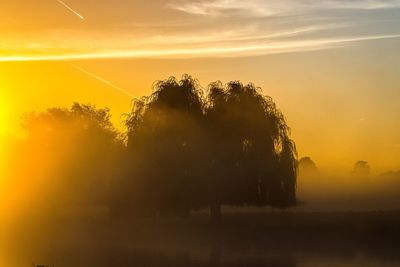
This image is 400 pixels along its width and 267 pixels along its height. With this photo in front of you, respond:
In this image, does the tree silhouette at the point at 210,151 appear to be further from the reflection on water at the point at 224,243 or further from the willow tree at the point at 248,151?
the reflection on water at the point at 224,243

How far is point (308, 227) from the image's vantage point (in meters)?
36.9

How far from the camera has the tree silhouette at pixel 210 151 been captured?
31.8 meters

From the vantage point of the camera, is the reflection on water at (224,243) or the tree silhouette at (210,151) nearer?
the reflection on water at (224,243)

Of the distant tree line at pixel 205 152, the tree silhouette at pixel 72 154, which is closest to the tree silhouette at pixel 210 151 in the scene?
the distant tree line at pixel 205 152

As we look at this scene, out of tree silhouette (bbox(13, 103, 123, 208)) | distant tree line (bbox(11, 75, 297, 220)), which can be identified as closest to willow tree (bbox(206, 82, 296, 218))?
distant tree line (bbox(11, 75, 297, 220))

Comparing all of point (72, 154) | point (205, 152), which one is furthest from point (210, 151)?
point (72, 154)

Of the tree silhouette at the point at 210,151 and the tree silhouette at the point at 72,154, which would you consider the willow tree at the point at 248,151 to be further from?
the tree silhouette at the point at 72,154

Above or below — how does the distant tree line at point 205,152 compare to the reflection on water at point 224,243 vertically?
above

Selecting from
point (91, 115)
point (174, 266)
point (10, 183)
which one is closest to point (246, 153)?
point (174, 266)

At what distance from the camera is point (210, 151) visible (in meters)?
31.9

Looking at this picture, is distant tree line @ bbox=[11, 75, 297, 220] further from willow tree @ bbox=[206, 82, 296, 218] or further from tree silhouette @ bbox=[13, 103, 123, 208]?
tree silhouette @ bbox=[13, 103, 123, 208]

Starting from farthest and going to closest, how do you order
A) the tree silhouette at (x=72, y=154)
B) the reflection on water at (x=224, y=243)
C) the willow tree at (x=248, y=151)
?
1. the tree silhouette at (x=72, y=154)
2. the willow tree at (x=248, y=151)
3. the reflection on water at (x=224, y=243)

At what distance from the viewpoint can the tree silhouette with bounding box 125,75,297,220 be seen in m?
31.8

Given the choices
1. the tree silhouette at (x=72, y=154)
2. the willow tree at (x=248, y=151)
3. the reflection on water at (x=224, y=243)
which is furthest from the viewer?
the tree silhouette at (x=72, y=154)
